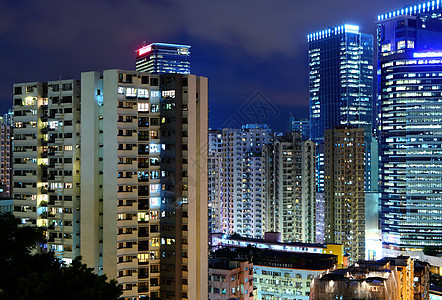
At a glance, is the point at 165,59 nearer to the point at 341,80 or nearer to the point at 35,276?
the point at 341,80

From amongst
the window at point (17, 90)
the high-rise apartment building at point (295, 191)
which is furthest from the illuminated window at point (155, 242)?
the high-rise apartment building at point (295, 191)

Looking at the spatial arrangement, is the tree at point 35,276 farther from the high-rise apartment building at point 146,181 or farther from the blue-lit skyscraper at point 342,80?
the blue-lit skyscraper at point 342,80

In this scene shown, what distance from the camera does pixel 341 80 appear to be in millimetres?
106125

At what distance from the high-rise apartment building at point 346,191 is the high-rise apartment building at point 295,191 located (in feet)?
5.90

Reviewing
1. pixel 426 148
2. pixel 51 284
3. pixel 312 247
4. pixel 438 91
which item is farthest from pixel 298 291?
pixel 438 91

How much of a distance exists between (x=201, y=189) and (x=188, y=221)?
1.67 m

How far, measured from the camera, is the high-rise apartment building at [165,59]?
102863 mm

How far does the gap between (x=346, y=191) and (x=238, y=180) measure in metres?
12.7

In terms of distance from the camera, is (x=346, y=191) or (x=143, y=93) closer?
(x=143, y=93)

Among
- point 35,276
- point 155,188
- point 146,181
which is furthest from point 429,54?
point 35,276

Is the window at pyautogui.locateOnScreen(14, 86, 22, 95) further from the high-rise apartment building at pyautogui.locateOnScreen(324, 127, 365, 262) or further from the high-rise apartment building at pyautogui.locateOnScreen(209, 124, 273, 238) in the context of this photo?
the high-rise apartment building at pyautogui.locateOnScreen(324, 127, 365, 262)

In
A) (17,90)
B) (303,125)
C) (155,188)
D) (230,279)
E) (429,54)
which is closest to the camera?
(155,188)

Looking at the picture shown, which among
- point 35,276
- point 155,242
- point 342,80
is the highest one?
point 342,80

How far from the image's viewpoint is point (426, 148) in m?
60.0
